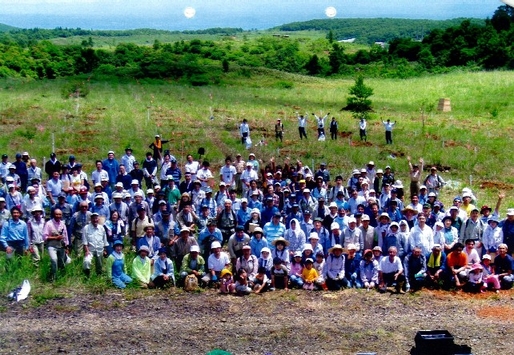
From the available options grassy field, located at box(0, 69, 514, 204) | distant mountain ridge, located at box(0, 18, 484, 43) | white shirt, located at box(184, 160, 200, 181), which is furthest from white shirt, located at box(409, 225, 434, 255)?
distant mountain ridge, located at box(0, 18, 484, 43)

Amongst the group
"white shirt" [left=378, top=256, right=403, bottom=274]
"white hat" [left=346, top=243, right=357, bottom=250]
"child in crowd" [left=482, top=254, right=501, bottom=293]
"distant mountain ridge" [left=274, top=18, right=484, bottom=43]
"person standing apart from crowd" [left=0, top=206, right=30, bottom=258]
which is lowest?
"child in crowd" [left=482, top=254, right=501, bottom=293]

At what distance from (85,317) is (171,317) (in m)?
1.41

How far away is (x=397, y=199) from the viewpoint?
14281 millimetres

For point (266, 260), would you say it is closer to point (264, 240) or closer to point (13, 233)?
point (264, 240)

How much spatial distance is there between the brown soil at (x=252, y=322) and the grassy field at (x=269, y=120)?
29.7 feet

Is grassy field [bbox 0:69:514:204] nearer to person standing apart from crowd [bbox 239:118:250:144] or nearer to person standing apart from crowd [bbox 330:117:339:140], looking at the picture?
person standing apart from crowd [bbox 239:118:250:144]

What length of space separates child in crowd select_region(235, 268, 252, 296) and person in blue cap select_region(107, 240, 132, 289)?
1996 mm

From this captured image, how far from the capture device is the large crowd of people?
12266 mm

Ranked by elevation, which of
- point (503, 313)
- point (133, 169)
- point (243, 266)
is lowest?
point (503, 313)

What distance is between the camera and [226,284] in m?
12.1

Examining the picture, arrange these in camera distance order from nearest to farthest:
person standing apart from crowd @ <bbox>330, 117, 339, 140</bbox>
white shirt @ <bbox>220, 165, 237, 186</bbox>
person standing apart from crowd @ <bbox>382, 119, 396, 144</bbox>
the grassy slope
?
white shirt @ <bbox>220, 165, 237, 186</bbox>, the grassy slope, person standing apart from crowd @ <bbox>382, 119, 396, 144</bbox>, person standing apart from crowd @ <bbox>330, 117, 339, 140</bbox>

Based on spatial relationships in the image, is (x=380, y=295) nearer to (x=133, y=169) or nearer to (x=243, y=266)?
(x=243, y=266)

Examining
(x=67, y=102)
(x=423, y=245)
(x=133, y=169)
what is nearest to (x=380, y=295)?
(x=423, y=245)

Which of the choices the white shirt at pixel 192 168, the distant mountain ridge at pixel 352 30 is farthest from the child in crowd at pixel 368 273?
the distant mountain ridge at pixel 352 30
